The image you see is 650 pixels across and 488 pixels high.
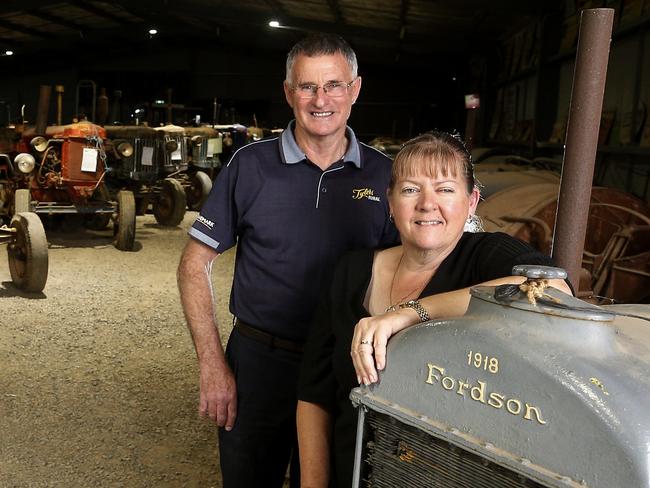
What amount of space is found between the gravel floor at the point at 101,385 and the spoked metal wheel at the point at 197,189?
157 inches

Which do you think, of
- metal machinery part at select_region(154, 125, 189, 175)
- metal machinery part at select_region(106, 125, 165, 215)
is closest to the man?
metal machinery part at select_region(106, 125, 165, 215)

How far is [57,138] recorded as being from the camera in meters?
7.48

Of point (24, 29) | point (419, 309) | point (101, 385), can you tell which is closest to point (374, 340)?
point (419, 309)

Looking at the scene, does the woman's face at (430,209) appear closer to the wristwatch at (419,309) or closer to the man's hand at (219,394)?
the wristwatch at (419,309)

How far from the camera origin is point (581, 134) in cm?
144

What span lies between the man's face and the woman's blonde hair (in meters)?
0.48

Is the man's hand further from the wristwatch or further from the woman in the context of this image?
the wristwatch

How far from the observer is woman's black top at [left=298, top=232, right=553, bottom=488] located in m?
1.32

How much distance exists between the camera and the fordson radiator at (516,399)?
83 centimetres

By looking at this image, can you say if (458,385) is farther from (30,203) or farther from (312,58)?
(30,203)

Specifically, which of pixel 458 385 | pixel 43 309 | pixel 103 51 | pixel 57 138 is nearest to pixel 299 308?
pixel 458 385

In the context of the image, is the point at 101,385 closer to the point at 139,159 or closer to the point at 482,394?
the point at 482,394

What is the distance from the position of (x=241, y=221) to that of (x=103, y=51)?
18.1 m

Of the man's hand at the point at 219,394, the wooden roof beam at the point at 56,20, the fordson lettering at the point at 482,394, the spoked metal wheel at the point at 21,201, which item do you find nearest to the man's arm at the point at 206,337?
the man's hand at the point at 219,394
